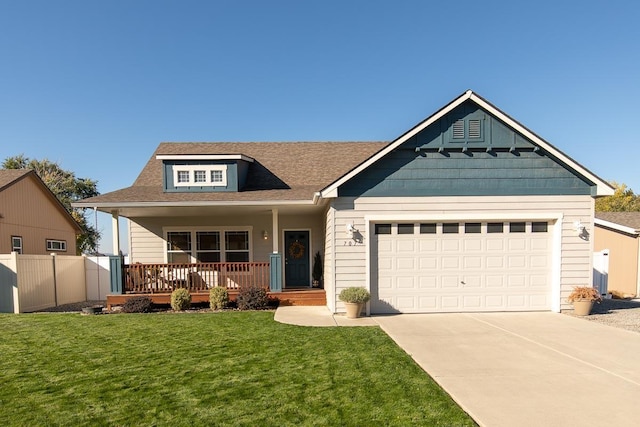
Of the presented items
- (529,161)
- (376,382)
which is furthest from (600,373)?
(529,161)

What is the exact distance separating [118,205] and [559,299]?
41.3 feet

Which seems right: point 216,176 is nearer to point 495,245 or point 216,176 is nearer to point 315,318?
point 315,318

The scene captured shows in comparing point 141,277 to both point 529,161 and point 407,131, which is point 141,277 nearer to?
point 407,131

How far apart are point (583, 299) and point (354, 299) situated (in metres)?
5.90

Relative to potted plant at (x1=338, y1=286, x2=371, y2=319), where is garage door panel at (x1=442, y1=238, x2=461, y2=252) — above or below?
above

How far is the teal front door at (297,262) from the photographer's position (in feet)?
42.8

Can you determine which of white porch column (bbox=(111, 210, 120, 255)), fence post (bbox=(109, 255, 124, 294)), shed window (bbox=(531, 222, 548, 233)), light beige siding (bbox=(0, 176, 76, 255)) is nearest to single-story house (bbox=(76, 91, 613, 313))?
shed window (bbox=(531, 222, 548, 233))

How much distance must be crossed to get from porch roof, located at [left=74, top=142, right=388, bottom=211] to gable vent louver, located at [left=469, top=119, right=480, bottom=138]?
338cm

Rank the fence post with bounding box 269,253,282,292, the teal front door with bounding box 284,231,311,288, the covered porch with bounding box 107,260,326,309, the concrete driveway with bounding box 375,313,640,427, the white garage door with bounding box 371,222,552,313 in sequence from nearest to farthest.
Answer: the concrete driveway with bounding box 375,313,640,427 < the white garage door with bounding box 371,222,552,313 < the covered porch with bounding box 107,260,326,309 < the fence post with bounding box 269,253,282,292 < the teal front door with bounding box 284,231,311,288

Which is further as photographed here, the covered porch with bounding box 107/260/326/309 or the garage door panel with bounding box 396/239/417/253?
the covered porch with bounding box 107/260/326/309

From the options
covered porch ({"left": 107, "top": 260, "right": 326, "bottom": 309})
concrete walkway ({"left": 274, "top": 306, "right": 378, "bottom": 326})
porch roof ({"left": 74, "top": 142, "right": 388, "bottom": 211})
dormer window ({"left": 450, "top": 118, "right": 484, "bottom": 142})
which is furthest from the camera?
covered porch ({"left": 107, "top": 260, "right": 326, "bottom": 309})

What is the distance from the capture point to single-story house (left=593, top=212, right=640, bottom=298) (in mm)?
13555

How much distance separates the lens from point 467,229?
9.64 meters

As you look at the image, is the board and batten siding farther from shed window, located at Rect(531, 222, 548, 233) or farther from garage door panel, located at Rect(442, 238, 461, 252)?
garage door panel, located at Rect(442, 238, 461, 252)
